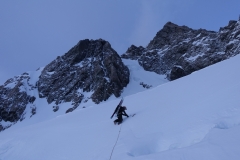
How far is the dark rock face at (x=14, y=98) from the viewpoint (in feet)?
188

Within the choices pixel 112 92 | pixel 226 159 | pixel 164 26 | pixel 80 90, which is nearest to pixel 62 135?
pixel 226 159

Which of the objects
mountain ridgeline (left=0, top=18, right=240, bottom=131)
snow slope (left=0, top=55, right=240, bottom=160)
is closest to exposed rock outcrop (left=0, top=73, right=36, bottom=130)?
mountain ridgeline (left=0, top=18, right=240, bottom=131)

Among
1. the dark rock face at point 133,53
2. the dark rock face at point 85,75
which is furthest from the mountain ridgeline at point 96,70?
the dark rock face at point 133,53

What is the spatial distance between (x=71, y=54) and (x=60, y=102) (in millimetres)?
23529

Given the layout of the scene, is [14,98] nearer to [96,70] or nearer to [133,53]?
[96,70]

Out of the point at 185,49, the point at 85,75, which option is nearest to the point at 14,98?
the point at 85,75

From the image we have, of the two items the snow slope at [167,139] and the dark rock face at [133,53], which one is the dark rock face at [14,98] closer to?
the dark rock face at [133,53]

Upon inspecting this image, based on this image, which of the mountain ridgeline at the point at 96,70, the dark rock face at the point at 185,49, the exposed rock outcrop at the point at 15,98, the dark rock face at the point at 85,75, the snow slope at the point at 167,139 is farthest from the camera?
the exposed rock outcrop at the point at 15,98

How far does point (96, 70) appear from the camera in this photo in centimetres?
6119

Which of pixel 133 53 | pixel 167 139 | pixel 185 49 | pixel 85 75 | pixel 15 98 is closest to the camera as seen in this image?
pixel 167 139

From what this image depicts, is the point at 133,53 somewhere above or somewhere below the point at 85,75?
above

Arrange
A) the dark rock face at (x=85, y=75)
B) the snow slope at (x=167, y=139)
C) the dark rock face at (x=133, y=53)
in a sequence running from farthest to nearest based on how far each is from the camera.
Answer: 1. the dark rock face at (x=133, y=53)
2. the dark rock face at (x=85, y=75)
3. the snow slope at (x=167, y=139)

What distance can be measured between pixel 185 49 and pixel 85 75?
1608 inches

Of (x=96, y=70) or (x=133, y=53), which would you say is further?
(x=133, y=53)
